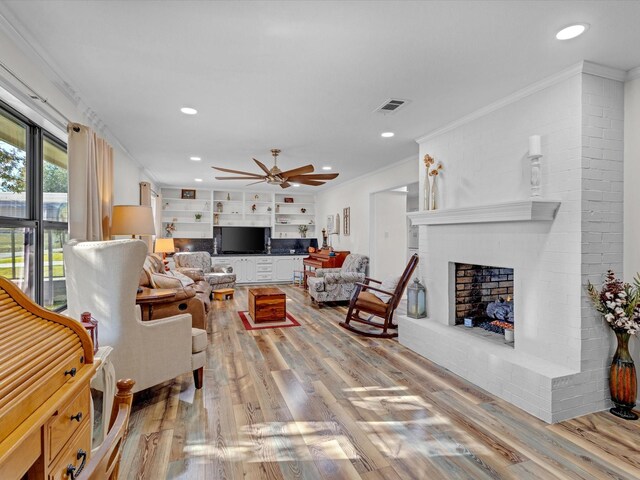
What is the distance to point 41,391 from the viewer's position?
34.7 inches

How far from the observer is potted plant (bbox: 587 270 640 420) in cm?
240

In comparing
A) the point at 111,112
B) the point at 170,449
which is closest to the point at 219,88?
the point at 111,112

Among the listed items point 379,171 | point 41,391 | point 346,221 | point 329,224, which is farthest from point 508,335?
point 329,224

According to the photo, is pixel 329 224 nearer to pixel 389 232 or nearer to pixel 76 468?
pixel 389 232

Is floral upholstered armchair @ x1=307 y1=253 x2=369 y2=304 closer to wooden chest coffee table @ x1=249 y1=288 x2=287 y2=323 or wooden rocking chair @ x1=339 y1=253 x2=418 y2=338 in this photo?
wooden chest coffee table @ x1=249 y1=288 x2=287 y2=323

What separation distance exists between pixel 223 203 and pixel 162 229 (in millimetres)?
1606

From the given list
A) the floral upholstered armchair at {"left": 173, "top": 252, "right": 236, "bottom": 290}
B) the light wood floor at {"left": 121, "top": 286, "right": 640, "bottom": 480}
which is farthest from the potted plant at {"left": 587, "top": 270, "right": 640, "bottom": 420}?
the floral upholstered armchair at {"left": 173, "top": 252, "right": 236, "bottom": 290}

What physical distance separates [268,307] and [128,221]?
2.22 metres

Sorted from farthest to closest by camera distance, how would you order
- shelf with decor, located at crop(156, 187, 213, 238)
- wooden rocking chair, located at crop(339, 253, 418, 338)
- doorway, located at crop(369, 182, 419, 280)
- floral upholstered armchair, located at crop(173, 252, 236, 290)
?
shelf with decor, located at crop(156, 187, 213, 238), floral upholstered armchair, located at crop(173, 252, 236, 290), doorway, located at crop(369, 182, 419, 280), wooden rocking chair, located at crop(339, 253, 418, 338)

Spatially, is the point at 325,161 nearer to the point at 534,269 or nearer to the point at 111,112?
the point at 111,112

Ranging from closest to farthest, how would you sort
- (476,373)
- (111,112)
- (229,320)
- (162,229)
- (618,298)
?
(618,298), (476,373), (111,112), (229,320), (162,229)

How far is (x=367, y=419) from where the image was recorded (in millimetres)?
2422

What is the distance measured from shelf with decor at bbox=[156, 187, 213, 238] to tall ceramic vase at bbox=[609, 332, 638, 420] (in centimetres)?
802

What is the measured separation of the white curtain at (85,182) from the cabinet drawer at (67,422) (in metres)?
2.08
